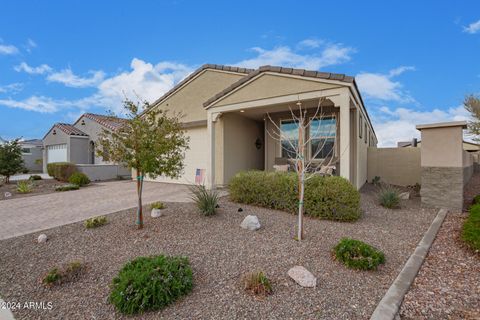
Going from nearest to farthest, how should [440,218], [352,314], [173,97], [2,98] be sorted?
[352,314] < [440,218] < [173,97] < [2,98]

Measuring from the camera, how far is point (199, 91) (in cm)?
1159

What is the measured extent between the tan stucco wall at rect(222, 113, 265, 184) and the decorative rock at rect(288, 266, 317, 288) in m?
7.04

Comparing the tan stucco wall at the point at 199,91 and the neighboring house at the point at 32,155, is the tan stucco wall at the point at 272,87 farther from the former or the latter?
the neighboring house at the point at 32,155

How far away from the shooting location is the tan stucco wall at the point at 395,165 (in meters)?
11.1

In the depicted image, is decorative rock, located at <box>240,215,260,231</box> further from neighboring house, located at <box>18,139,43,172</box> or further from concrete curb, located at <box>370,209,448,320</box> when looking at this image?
neighboring house, located at <box>18,139,43,172</box>

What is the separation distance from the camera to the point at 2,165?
1244 centimetres

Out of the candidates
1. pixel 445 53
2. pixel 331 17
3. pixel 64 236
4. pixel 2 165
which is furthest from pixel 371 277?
pixel 2 165

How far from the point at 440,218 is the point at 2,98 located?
2468 cm

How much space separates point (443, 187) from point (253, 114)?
703 cm

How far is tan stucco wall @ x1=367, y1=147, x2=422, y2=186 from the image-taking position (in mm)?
11086

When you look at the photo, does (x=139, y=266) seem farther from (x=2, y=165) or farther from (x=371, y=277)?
(x=2, y=165)

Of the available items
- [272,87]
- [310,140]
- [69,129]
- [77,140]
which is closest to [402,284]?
[310,140]

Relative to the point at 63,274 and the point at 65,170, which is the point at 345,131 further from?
the point at 65,170

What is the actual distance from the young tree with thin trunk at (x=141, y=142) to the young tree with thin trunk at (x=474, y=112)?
12.4 meters
